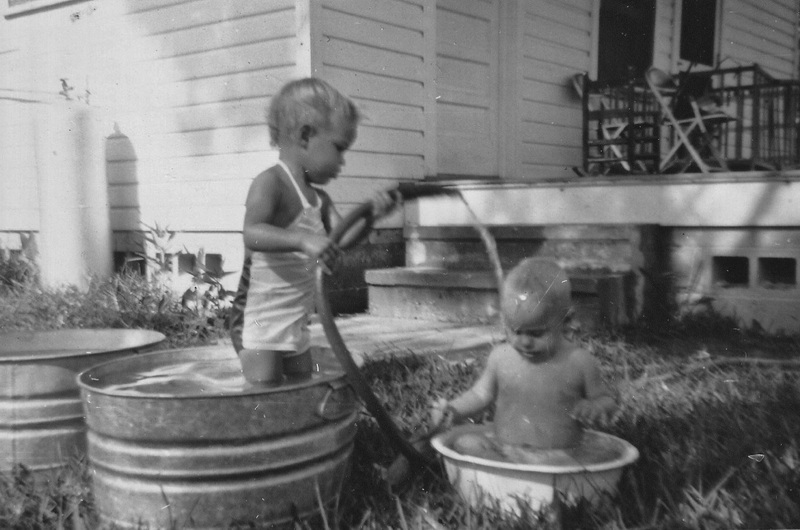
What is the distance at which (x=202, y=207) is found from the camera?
19.9 ft

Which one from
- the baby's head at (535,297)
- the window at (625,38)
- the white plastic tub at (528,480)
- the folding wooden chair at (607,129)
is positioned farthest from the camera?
the window at (625,38)

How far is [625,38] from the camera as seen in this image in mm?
9078

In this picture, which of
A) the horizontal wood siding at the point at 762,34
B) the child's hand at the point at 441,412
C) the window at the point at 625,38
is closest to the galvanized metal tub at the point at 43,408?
the child's hand at the point at 441,412

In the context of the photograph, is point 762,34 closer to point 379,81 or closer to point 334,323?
point 379,81

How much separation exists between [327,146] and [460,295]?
289 cm

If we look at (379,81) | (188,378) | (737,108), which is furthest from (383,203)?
(737,108)

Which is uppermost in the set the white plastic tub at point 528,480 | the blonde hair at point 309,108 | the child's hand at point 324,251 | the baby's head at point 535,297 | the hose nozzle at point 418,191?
the blonde hair at point 309,108

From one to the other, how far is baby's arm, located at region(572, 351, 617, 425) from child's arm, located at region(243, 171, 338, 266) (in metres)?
0.71

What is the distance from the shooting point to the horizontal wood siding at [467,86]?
685 centimetres

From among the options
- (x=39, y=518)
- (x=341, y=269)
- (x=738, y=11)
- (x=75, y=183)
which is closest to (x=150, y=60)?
(x=75, y=183)

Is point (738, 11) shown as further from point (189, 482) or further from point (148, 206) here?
point (189, 482)

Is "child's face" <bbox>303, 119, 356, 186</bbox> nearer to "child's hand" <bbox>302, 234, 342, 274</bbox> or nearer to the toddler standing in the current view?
the toddler standing

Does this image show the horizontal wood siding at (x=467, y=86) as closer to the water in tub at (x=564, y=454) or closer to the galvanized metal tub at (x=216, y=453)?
the water in tub at (x=564, y=454)

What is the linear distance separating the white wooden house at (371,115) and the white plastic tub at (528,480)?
3.23 meters
